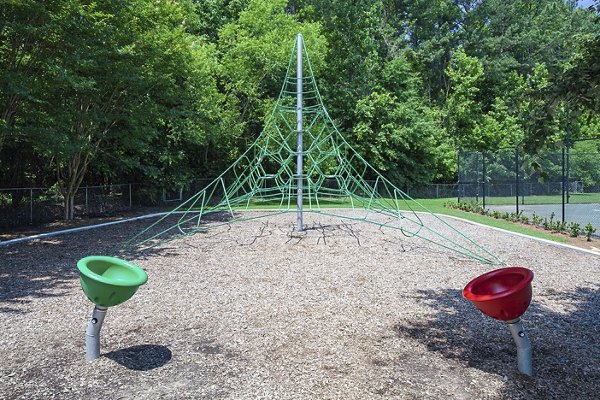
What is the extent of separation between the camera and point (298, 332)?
4.74 metres

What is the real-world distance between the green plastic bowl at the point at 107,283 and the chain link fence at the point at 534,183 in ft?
Result: 42.5

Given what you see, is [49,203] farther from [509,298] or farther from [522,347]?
[509,298]

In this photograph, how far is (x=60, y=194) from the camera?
16.0m

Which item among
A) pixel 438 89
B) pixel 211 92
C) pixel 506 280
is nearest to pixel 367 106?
pixel 211 92

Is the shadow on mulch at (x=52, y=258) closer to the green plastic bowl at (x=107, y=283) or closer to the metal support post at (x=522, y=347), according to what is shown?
the green plastic bowl at (x=107, y=283)

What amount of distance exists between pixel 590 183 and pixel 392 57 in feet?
78.5

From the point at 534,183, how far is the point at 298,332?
75.6 ft

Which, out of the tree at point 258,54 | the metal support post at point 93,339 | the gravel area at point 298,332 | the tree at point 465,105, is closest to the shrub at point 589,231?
the gravel area at point 298,332

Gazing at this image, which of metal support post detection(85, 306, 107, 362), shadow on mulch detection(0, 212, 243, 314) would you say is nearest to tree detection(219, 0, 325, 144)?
shadow on mulch detection(0, 212, 243, 314)

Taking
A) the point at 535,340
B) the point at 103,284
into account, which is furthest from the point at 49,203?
the point at 535,340

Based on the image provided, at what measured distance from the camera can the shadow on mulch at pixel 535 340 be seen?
11.8 ft

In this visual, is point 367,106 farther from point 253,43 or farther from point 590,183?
point 590,183

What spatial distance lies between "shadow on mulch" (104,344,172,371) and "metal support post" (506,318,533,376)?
2842 mm

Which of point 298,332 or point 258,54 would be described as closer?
point 298,332
